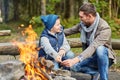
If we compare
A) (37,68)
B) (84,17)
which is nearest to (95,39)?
(84,17)

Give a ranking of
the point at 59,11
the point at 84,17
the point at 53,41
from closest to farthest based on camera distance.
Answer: the point at 84,17
the point at 53,41
the point at 59,11

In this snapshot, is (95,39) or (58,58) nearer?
(58,58)

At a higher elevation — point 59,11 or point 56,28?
point 56,28

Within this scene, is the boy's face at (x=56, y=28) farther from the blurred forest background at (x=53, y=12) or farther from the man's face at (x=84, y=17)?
the blurred forest background at (x=53, y=12)

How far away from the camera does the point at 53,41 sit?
244 inches

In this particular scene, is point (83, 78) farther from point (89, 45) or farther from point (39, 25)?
point (39, 25)


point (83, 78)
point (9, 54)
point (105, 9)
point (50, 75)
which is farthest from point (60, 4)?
point (50, 75)

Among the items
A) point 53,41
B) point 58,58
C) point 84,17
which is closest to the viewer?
point 58,58

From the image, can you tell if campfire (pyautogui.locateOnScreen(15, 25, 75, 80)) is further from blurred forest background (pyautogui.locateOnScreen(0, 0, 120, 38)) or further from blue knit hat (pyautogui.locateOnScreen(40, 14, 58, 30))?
blurred forest background (pyautogui.locateOnScreen(0, 0, 120, 38))

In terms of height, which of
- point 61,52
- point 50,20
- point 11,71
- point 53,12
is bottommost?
point 53,12

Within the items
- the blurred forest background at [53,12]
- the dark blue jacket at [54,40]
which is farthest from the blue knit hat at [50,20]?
the blurred forest background at [53,12]

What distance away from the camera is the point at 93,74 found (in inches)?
261

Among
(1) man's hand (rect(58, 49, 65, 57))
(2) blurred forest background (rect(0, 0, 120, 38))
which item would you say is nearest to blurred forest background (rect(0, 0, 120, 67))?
(2) blurred forest background (rect(0, 0, 120, 38))

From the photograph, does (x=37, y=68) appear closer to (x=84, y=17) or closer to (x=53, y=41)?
(x=53, y=41)
